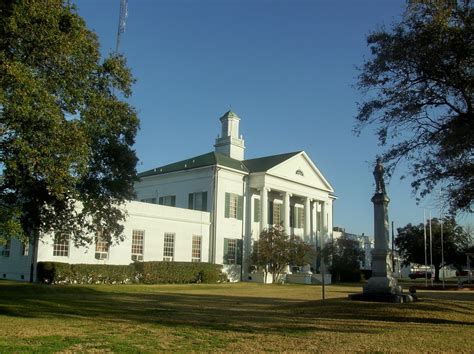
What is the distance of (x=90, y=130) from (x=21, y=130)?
2577mm

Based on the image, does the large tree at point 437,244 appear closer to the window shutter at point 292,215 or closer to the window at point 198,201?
the window shutter at point 292,215

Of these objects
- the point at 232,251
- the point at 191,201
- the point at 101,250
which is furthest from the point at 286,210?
the point at 101,250

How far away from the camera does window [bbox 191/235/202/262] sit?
4116 centimetres

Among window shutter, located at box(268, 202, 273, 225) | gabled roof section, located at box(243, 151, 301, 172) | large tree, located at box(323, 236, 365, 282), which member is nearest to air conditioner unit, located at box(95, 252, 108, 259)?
gabled roof section, located at box(243, 151, 301, 172)

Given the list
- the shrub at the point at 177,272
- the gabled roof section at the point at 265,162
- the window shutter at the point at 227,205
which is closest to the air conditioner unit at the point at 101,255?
the shrub at the point at 177,272

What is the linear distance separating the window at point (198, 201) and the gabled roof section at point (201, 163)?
244 centimetres

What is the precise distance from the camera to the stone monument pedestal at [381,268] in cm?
1984

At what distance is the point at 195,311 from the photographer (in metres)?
17.2

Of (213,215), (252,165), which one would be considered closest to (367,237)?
(252,165)

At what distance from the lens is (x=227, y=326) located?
518 inches

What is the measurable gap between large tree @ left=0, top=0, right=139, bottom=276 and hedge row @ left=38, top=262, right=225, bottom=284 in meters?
12.9

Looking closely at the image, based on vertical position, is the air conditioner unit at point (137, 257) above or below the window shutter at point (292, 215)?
below

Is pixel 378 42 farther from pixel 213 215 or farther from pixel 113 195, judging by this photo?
pixel 213 215

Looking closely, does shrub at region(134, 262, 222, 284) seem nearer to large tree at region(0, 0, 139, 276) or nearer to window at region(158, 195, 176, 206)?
window at region(158, 195, 176, 206)
